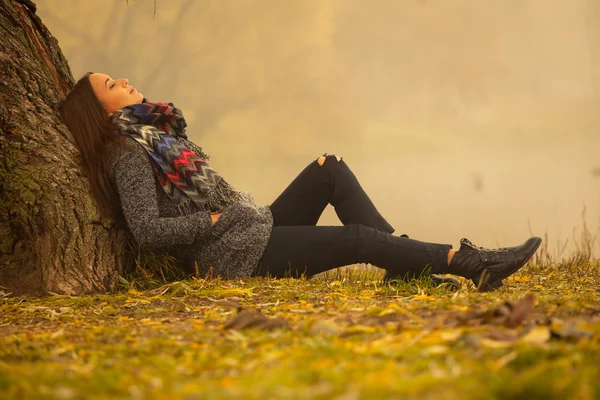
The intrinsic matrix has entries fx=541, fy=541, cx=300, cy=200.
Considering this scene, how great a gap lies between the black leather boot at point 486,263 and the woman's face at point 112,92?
2.56 metres

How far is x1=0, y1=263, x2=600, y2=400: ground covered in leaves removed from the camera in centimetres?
117

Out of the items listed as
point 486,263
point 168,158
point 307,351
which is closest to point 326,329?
point 307,351

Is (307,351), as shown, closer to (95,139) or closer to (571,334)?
(571,334)

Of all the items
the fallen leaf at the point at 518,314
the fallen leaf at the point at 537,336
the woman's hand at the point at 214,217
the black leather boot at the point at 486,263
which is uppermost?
the woman's hand at the point at 214,217

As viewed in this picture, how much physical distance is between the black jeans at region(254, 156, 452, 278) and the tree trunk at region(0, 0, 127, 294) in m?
1.15

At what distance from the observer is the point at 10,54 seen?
3953 millimetres

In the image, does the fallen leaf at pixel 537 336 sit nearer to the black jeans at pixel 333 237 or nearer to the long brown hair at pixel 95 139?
the black jeans at pixel 333 237

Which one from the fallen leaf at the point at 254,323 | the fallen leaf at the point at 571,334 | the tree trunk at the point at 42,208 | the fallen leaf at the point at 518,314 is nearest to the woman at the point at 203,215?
the tree trunk at the point at 42,208

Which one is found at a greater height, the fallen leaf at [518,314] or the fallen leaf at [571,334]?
the fallen leaf at [518,314]

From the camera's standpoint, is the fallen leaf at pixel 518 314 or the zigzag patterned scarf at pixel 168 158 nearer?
the fallen leaf at pixel 518 314

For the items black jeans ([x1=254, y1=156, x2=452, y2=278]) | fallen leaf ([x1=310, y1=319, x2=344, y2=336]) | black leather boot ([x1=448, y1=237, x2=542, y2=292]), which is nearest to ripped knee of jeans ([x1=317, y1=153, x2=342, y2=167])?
black jeans ([x1=254, y1=156, x2=452, y2=278])

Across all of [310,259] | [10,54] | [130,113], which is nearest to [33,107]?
[10,54]

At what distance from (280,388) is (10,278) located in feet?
10.7

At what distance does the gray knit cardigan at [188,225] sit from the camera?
355 centimetres
